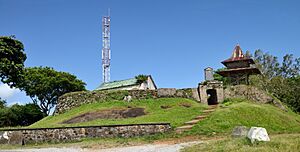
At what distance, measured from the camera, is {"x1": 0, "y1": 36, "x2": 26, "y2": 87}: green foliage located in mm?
19250

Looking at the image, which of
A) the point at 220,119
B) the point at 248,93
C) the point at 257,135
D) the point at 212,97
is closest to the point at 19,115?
the point at 212,97

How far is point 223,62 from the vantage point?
30.7m

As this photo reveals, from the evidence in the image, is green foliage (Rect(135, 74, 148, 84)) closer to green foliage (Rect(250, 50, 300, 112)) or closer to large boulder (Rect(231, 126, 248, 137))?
green foliage (Rect(250, 50, 300, 112))

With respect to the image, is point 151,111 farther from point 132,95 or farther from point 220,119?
point 220,119

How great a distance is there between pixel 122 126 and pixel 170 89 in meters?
10.3

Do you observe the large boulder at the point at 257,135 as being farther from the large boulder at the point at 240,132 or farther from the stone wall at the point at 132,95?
Result: the stone wall at the point at 132,95

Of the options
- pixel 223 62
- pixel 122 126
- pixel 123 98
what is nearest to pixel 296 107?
pixel 223 62

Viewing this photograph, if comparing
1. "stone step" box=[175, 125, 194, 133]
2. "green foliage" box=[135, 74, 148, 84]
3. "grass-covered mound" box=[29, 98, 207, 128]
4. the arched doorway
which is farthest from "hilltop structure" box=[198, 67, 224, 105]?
"stone step" box=[175, 125, 194, 133]

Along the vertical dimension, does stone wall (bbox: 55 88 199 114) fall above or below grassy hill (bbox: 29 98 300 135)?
above

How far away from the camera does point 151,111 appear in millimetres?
20797

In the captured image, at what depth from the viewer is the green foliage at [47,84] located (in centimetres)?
4156

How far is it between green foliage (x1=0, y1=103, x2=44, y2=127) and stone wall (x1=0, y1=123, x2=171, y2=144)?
56.9 ft

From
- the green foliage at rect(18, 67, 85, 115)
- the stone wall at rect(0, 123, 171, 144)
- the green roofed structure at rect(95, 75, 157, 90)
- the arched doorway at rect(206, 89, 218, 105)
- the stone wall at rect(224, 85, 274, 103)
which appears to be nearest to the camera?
the stone wall at rect(0, 123, 171, 144)

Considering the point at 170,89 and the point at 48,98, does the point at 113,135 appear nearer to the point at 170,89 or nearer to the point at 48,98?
the point at 170,89
